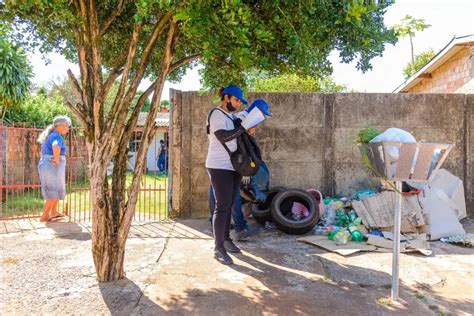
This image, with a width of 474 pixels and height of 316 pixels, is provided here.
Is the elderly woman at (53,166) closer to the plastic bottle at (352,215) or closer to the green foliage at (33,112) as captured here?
the plastic bottle at (352,215)

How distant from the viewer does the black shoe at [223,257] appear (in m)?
4.30

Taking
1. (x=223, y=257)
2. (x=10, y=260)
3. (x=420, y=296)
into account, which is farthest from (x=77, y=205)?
(x=420, y=296)

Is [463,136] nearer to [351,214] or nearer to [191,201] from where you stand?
[351,214]

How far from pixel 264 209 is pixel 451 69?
31.8 ft

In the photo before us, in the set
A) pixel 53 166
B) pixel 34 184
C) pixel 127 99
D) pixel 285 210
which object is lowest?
pixel 285 210

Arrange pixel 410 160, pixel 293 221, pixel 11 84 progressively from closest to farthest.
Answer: pixel 410 160
pixel 293 221
pixel 11 84

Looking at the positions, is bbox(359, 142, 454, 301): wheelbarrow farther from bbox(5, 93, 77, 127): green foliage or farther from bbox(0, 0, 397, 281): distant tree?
bbox(5, 93, 77, 127): green foliage

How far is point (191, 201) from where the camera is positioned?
6.70m

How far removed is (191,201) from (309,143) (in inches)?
90.7

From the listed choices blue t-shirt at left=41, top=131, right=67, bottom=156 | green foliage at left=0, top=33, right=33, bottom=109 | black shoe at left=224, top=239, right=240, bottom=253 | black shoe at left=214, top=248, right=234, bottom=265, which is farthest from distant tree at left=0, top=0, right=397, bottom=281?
green foliage at left=0, top=33, right=33, bottom=109

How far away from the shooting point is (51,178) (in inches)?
256

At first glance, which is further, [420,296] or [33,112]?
[33,112]

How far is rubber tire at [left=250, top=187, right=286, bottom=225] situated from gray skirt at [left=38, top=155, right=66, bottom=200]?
3.31 m

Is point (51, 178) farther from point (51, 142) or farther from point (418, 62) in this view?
point (418, 62)
